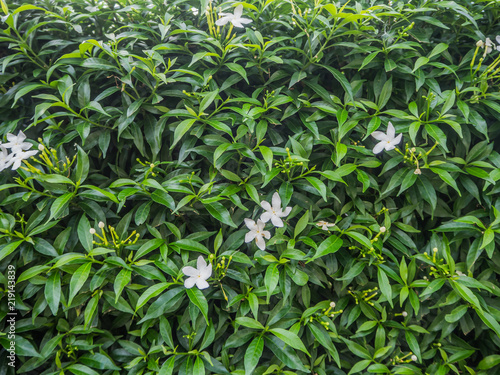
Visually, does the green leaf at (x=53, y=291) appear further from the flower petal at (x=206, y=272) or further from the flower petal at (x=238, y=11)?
the flower petal at (x=238, y=11)

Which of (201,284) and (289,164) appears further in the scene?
(289,164)

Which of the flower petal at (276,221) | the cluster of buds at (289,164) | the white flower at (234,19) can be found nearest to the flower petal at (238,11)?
the white flower at (234,19)

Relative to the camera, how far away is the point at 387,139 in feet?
4.28

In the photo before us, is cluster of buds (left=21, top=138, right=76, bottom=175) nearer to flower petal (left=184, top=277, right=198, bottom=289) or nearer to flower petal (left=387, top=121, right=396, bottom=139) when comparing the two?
flower petal (left=184, top=277, right=198, bottom=289)

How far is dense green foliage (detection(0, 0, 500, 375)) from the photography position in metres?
1.21

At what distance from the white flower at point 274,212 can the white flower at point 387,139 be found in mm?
461

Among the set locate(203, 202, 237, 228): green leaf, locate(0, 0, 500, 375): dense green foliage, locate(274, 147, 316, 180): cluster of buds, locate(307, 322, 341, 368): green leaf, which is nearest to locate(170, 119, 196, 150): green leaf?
locate(0, 0, 500, 375): dense green foliage

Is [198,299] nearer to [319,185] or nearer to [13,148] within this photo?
[319,185]

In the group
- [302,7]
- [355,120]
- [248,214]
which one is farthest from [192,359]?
[302,7]

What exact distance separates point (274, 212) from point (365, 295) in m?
0.55

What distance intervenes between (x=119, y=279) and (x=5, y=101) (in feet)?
3.25

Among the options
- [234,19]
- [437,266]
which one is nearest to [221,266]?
[437,266]

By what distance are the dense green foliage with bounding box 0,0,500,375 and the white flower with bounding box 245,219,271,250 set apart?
0.04 m

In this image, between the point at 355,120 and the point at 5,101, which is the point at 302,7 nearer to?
the point at 355,120
